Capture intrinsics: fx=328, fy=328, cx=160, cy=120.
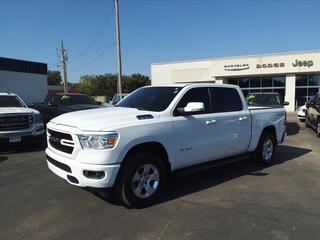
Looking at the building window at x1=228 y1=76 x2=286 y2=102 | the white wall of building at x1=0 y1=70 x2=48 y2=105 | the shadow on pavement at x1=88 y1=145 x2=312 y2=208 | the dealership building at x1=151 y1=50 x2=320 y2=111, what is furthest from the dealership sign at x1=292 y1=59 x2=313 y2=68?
the white wall of building at x1=0 y1=70 x2=48 y2=105

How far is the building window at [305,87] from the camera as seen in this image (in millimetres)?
31769

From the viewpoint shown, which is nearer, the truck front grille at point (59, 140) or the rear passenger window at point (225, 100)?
the truck front grille at point (59, 140)

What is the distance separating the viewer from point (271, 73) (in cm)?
3294

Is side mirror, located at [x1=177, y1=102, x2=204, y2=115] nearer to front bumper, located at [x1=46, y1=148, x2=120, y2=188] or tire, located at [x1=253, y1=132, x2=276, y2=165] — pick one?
front bumper, located at [x1=46, y1=148, x2=120, y2=188]

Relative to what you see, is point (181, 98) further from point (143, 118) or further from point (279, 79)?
point (279, 79)

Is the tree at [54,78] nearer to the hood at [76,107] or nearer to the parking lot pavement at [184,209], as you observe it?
the hood at [76,107]

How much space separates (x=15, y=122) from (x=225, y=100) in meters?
6.37

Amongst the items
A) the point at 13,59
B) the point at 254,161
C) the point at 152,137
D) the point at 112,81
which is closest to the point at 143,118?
the point at 152,137

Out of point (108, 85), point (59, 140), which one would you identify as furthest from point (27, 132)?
point (108, 85)

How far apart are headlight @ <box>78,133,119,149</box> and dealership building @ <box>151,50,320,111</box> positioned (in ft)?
98.8

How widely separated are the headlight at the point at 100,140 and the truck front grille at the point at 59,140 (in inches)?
12.5

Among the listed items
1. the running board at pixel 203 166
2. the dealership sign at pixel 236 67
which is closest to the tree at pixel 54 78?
the dealership sign at pixel 236 67

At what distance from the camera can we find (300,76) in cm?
3244

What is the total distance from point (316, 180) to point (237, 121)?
1961mm
